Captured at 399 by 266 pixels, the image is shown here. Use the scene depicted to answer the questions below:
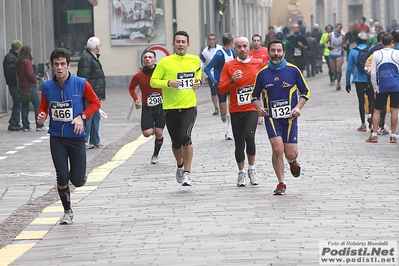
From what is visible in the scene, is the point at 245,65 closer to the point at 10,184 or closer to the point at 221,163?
the point at 221,163

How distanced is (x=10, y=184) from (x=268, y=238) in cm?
552

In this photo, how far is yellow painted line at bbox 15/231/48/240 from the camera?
9375 millimetres

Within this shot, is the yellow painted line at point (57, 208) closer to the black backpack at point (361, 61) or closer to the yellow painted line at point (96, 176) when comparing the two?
the yellow painted line at point (96, 176)

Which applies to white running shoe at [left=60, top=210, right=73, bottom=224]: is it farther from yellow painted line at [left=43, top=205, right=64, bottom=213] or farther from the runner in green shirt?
the runner in green shirt

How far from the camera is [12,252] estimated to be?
8672mm

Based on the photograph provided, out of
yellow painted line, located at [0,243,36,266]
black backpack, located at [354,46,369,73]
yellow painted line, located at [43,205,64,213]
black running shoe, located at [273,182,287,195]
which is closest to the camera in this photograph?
yellow painted line, located at [0,243,36,266]

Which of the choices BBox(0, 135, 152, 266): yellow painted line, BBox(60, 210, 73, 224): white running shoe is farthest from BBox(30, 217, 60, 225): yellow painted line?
BBox(60, 210, 73, 224): white running shoe

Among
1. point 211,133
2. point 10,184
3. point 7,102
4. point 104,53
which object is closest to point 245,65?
point 10,184

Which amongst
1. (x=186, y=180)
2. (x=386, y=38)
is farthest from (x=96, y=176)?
(x=386, y=38)

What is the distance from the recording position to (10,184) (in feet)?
43.6

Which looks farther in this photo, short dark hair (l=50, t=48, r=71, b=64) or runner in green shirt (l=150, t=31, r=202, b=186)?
runner in green shirt (l=150, t=31, r=202, b=186)

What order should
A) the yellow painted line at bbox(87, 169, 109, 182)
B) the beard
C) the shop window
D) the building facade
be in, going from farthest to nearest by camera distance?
the shop window < the building facade < the yellow painted line at bbox(87, 169, 109, 182) < the beard

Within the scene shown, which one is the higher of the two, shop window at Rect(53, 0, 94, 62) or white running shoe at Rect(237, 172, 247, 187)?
shop window at Rect(53, 0, 94, 62)

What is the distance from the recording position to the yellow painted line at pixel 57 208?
28.2 ft
